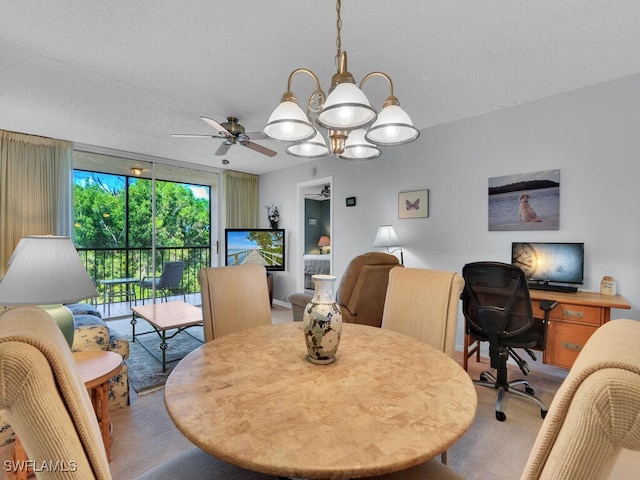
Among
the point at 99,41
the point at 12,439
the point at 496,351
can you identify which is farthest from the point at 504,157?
the point at 12,439

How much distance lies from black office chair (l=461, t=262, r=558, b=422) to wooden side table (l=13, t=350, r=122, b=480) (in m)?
2.32

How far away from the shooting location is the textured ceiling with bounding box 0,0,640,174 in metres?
1.75

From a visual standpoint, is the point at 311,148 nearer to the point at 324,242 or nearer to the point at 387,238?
the point at 387,238

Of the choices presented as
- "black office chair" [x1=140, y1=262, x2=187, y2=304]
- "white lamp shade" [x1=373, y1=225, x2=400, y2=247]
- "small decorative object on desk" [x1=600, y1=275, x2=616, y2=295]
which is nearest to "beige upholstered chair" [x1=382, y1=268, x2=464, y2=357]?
"small decorative object on desk" [x1=600, y1=275, x2=616, y2=295]

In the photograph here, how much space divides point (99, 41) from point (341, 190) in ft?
10.1

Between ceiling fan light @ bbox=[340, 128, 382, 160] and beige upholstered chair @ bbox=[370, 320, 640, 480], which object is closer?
beige upholstered chair @ bbox=[370, 320, 640, 480]

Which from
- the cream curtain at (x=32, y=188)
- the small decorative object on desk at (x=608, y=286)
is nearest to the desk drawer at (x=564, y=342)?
the small decorative object on desk at (x=608, y=286)

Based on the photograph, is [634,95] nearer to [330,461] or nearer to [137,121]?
[330,461]

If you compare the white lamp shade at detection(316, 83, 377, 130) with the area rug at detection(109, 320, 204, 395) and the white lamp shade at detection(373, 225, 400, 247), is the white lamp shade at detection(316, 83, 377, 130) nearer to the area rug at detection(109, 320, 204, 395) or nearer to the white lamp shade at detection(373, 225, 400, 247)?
the white lamp shade at detection(373, 225, 400, 247)

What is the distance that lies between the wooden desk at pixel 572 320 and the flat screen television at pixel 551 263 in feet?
0.73

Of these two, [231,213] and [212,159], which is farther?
[231,213]

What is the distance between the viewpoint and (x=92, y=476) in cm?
54

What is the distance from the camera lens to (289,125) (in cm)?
159

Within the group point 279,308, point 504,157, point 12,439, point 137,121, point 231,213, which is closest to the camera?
point 12,439
